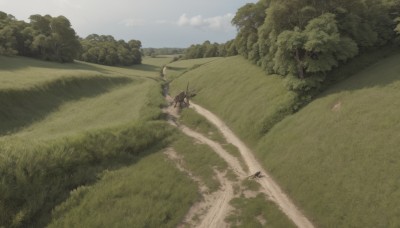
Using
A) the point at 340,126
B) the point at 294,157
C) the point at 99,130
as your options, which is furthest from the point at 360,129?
the point at 99,130

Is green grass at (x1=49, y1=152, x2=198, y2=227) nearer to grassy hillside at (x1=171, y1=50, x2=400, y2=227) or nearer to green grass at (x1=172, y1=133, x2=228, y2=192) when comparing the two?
green grass at (x1=172, y1=133, x2=228, y2=192)

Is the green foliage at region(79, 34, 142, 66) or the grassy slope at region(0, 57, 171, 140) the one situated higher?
the green foliage at region(79, 34, 142, 66)

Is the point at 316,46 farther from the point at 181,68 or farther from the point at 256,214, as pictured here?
the point at 181,68

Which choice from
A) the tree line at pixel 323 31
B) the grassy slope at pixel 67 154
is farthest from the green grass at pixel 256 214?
the tree line at pixel 323 31

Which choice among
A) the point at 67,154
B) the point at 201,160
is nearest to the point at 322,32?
the point at 201,160

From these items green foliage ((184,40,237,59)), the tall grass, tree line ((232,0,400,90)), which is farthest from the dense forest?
green foliage ((184,40,237,59))
